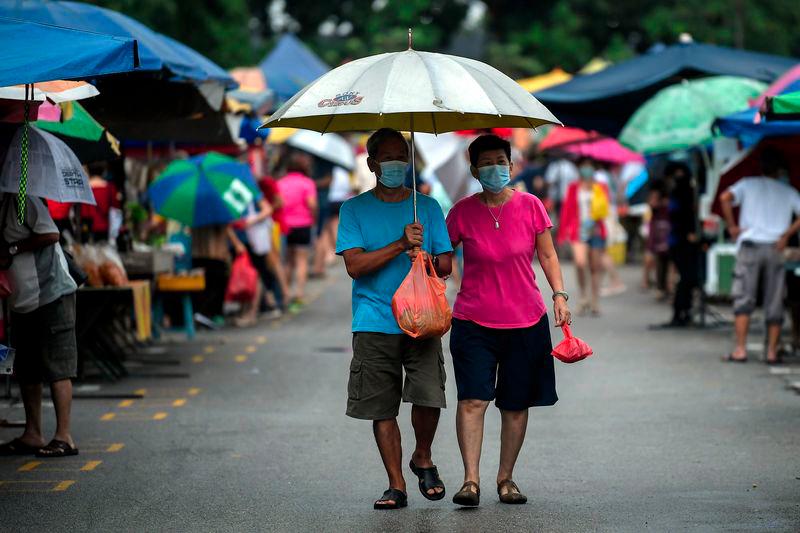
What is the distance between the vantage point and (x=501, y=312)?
7227 millimetres

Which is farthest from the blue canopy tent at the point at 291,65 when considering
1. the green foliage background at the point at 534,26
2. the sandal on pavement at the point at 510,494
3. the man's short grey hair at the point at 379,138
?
the sandal on pavement at the point at 510,494

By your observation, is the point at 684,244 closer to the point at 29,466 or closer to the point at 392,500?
the point at 29,466

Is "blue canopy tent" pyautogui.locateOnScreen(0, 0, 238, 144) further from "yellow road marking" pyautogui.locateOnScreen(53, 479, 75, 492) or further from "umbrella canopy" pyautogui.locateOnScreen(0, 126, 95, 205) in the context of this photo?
"yellow road marking" pyautogui.locateOnScreen(53, 479, 75, 492)

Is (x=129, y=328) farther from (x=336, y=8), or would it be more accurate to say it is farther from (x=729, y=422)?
(x=336, y=8)

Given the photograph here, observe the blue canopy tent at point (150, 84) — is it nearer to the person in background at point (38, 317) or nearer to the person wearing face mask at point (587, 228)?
the person in background at point (38, 317)

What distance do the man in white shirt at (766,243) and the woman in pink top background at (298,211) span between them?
22.8ft

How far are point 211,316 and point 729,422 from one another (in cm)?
800

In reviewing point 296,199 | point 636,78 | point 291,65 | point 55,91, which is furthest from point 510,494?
point 291,65

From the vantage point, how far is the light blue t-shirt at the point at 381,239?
704 cm

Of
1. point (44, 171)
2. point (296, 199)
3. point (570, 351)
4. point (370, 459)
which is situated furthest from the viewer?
point (296, 199)

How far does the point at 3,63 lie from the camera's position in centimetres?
709

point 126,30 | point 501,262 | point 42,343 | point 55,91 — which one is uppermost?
point 126,30

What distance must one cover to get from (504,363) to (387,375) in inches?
24.1

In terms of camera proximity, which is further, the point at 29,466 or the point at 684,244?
the point at 684,244
